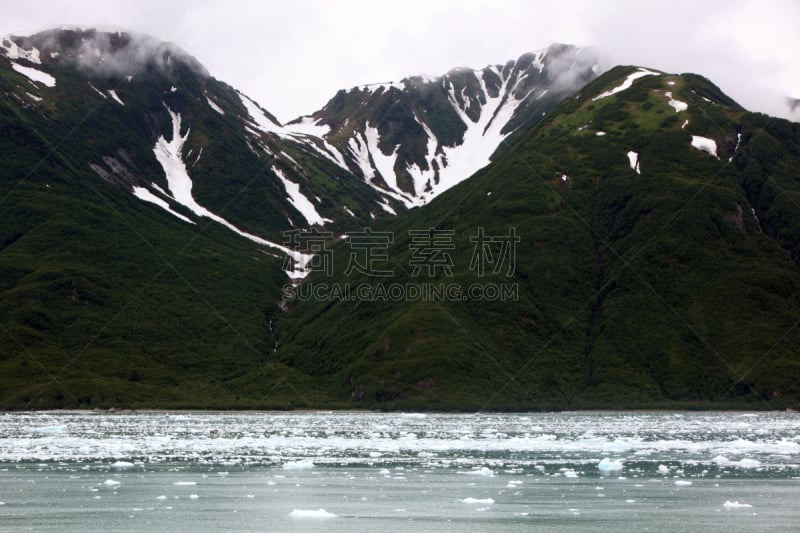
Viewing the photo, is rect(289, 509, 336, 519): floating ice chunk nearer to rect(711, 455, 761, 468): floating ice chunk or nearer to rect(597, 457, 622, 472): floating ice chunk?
rect(597, 457, 622, 472): floating ice chunk

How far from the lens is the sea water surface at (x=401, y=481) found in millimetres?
41125

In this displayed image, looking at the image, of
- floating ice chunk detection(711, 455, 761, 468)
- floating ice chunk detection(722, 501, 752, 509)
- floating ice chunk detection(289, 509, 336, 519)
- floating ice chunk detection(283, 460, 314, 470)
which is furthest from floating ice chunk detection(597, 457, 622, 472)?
floating ice chunk detection(289, 509, 336, 519)

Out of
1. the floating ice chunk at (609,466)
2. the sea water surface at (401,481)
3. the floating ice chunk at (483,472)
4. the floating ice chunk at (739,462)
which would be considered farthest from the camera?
the floating ice chunk at (739,462)

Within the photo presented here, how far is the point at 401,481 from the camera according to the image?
186 ft

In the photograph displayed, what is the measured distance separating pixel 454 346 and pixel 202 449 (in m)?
111

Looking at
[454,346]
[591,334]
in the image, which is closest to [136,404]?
[454,346]

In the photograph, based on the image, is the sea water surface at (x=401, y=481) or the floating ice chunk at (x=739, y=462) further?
the floating ice chunk at (x=739, y=462)

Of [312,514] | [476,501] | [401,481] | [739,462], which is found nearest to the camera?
[312,514]

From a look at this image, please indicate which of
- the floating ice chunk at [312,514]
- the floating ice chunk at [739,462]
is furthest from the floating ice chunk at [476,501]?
the floating ice chunk at [739,462]

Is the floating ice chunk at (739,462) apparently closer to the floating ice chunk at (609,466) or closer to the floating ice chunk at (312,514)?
the floating ice chunk at (609,466)

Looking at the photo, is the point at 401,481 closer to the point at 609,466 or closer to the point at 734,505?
the point at 609,466

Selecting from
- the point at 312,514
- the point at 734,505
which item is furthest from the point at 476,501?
the point at 734,505

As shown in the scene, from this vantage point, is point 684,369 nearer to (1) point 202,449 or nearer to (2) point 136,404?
(2) point 136,404

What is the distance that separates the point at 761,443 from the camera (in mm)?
83812
